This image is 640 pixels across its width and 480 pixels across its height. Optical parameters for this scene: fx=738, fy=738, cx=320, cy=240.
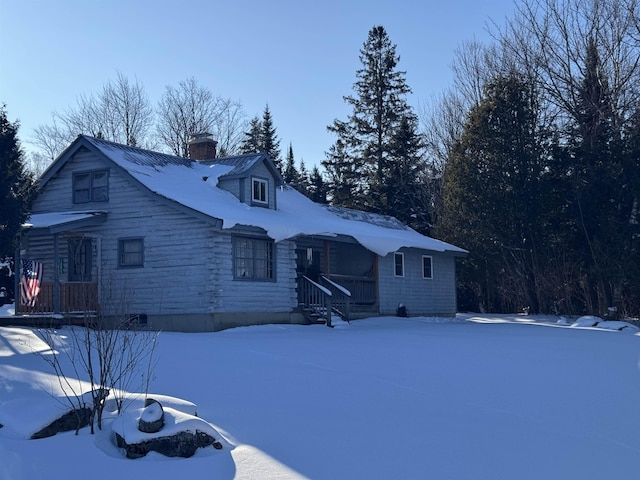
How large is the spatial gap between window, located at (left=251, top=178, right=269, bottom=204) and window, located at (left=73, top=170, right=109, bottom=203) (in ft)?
14.6

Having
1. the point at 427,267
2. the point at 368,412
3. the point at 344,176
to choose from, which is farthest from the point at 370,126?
the point at 368,412

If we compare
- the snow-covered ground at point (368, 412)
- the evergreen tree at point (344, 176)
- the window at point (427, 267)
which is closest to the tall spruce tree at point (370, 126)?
the evergreen tree at point (344, 176)

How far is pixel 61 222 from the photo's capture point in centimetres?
1923

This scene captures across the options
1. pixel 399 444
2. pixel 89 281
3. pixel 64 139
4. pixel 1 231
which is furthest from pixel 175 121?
pixel 399 444

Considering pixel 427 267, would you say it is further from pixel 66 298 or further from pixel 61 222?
pixel 61 222

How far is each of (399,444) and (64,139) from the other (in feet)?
143

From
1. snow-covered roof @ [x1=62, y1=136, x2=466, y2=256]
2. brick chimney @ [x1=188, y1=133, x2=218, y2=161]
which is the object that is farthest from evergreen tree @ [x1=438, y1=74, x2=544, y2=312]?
brick chimney @ [x1=188, y1=133, x2=218, y2=161]

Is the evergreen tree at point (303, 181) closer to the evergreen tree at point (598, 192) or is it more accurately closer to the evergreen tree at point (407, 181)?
the evergreen tree at point (407, 181)

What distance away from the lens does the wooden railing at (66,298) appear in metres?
19.7

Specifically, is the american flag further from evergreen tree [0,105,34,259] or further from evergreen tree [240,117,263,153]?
evergreen tree [240,117,263,153]

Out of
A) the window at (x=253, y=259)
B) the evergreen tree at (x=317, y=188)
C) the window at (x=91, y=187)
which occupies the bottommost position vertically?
the window at (x=253, y=259)

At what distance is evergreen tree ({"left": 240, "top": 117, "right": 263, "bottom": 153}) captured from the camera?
174 feet

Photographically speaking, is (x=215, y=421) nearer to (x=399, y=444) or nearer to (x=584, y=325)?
(x=399, y=444)

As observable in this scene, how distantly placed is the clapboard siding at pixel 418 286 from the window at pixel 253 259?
6021 mm
